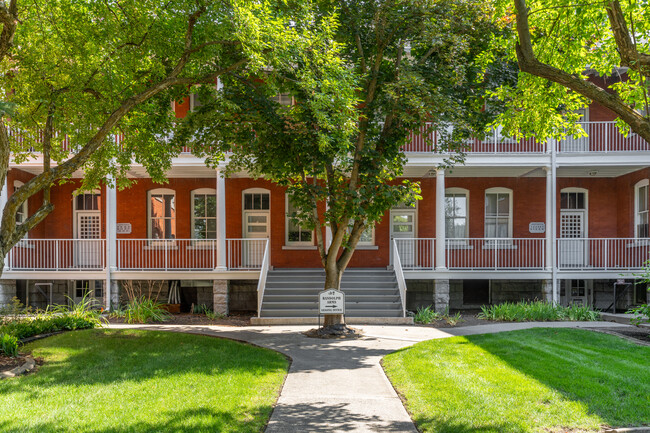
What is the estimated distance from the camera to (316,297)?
A: 16719mm

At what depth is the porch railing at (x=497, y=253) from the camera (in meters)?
19.3

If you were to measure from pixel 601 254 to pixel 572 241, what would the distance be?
42.4 inches

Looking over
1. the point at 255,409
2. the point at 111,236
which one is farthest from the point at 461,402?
the point at 111,236

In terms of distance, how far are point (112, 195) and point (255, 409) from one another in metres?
12.6

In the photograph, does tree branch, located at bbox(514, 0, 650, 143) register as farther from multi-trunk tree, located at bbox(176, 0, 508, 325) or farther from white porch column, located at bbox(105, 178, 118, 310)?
white porch column, located at bbox(105, 178, 118, 310)

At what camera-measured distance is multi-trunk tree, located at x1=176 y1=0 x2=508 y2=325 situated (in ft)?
37.0

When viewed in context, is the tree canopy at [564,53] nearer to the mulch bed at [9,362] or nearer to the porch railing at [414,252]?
the porch railing at [414,252]

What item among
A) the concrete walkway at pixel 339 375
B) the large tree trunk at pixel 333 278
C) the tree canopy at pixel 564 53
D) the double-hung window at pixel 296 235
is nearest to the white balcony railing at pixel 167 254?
the double-hung window at pixel 296 235

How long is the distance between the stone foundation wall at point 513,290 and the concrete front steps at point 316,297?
4.11 metres

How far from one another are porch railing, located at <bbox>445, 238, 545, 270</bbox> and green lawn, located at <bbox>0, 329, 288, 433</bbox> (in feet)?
33.3

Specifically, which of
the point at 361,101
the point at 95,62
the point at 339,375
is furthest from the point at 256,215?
the point at 339,375

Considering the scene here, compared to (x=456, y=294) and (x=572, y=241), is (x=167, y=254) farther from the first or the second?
(x=572, y=241)

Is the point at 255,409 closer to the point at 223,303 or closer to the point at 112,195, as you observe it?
the point at 223,303

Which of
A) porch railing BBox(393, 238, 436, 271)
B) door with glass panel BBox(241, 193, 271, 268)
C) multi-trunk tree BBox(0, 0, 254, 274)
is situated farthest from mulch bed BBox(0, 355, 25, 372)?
porch railing BBox(393, 238, 436, 271)
